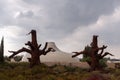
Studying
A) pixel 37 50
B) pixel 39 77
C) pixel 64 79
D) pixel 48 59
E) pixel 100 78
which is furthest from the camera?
pixel 48 59

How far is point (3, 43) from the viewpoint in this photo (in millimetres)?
41344

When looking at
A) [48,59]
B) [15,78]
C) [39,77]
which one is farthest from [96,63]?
[48,59]

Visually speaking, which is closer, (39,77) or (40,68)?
(39,77)

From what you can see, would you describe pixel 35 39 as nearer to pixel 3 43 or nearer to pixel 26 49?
pixel 26 49

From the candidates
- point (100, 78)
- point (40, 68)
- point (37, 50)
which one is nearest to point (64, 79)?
point (40, 68)

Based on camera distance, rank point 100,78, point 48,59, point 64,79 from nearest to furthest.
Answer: point 100,78
point 64,79
point 48,59

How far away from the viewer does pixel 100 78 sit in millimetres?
7406

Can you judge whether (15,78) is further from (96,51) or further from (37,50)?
(96,51)

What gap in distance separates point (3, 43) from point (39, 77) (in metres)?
20.7

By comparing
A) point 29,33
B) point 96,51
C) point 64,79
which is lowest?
point 64,79

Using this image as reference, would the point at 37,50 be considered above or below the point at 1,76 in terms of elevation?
above

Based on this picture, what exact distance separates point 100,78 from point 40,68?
1842cm

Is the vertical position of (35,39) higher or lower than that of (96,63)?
higher

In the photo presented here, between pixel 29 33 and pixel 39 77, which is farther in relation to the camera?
pixel 29 33
